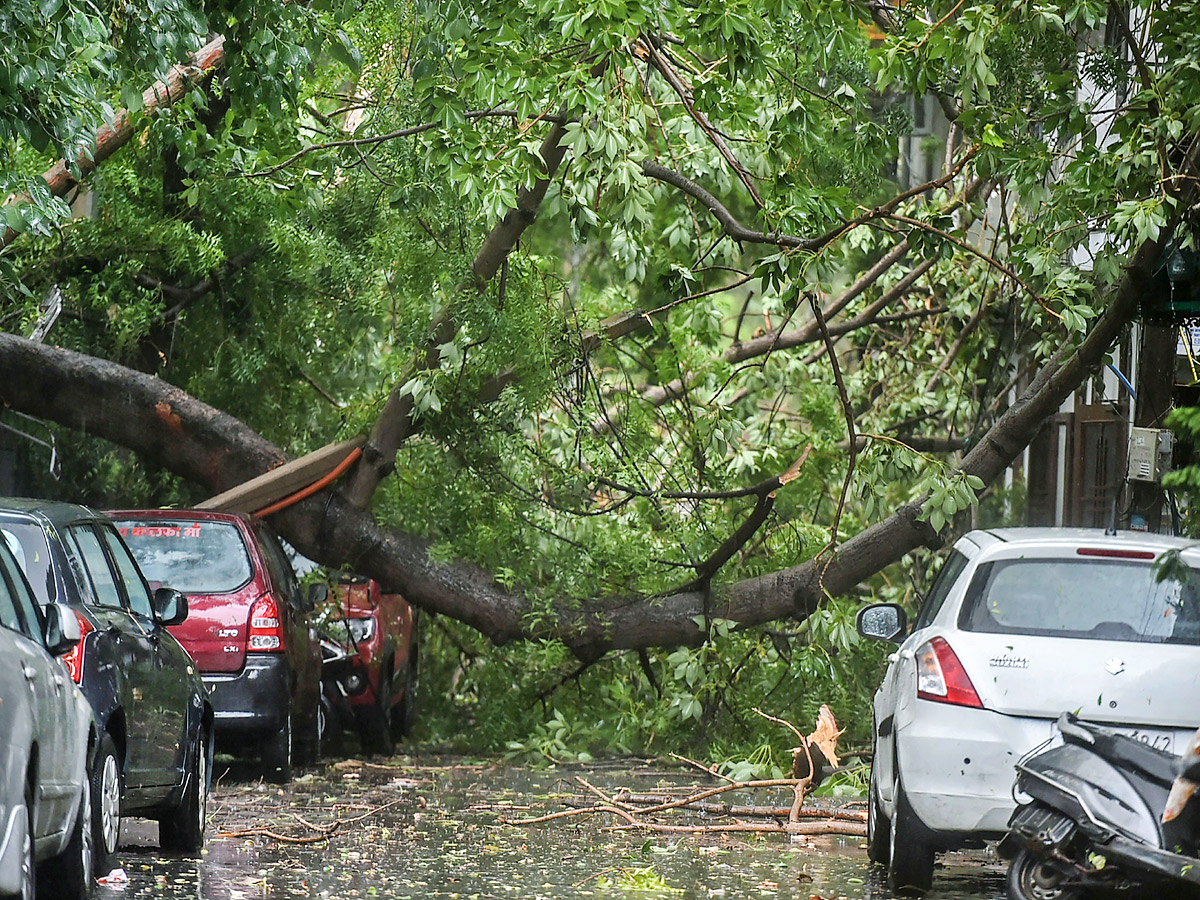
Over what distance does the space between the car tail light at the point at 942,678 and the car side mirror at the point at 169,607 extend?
13.4 feet

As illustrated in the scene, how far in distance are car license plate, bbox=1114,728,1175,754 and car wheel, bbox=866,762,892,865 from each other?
5.84ft

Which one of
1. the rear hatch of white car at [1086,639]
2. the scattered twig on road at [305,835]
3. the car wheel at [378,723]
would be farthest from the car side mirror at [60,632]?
the car wheel at [378,723]

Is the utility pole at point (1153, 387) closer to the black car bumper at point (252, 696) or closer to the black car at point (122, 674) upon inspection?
the black car bumper at point (252, 696)

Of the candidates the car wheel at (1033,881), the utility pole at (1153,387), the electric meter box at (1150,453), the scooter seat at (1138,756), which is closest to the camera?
the scooter seat at (1138,756)

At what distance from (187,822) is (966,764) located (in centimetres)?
418

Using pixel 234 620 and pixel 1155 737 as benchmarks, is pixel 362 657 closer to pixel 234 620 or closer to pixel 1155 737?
pixel 234 620

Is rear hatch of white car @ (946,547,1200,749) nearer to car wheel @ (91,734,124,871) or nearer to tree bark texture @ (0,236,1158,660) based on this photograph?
car wheel @ (91,734,124,871)

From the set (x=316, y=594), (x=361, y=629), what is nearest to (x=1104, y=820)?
(x=316, y=594)

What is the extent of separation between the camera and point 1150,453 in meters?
10.9

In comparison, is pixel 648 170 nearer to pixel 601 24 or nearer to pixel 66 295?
pixel 601 24

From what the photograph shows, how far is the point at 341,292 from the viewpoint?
15.0 meters

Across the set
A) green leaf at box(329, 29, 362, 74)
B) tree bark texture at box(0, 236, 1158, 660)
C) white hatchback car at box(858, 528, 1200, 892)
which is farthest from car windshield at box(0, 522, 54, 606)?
tree bark texture at box(0, 236, 1158, 660)

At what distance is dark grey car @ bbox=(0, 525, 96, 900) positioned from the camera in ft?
18.2

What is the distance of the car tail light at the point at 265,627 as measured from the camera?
12.0 metres
